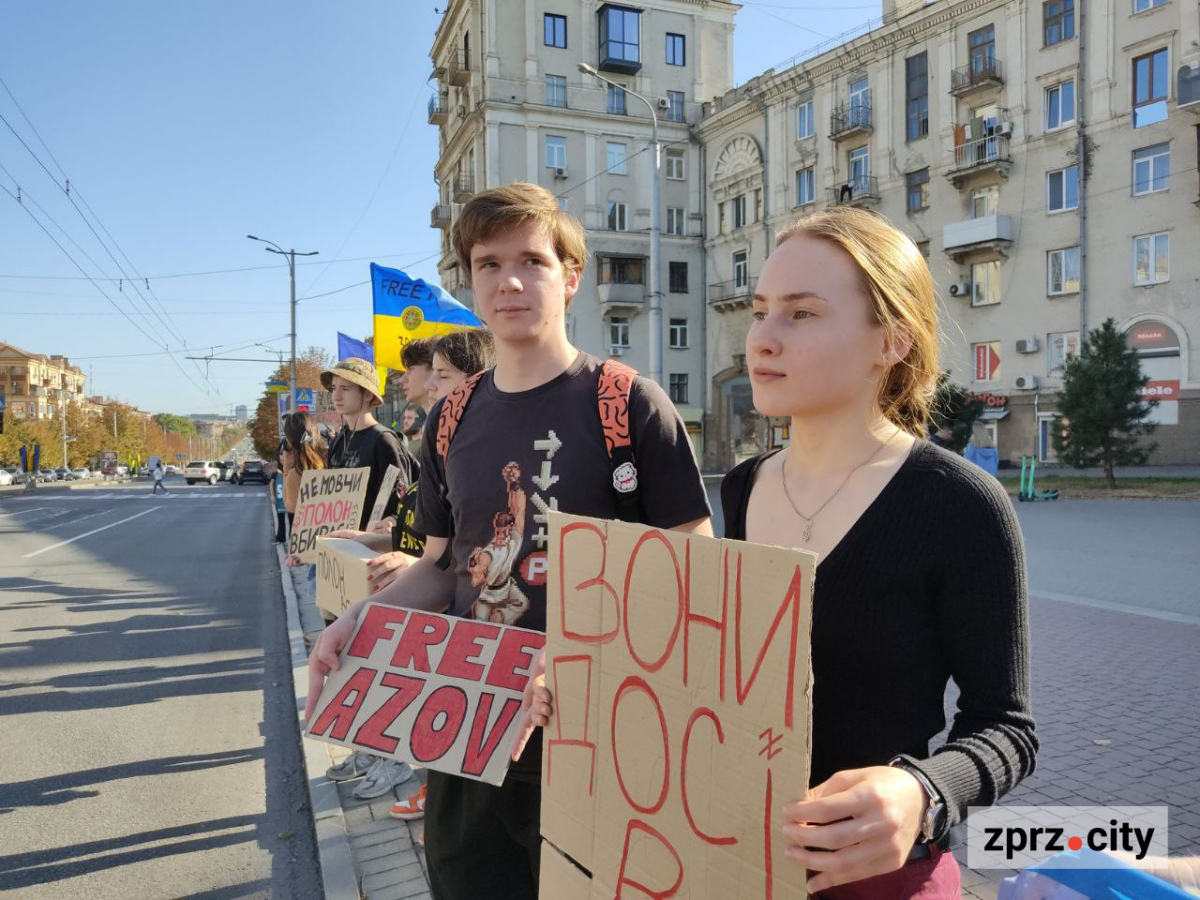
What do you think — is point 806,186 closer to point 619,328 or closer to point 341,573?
point 619,328

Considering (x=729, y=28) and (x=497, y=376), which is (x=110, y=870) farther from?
(x=729, y=28)

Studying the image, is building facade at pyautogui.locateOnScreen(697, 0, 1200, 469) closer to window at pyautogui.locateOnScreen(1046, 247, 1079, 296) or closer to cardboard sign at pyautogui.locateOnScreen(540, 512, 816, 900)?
window at pyautogui.locateOnScreen(1046, 247, 1079, 296)

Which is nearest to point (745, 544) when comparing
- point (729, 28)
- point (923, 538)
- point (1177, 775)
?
point (923, 538)

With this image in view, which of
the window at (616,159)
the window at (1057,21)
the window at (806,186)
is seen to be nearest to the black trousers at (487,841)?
the window at (1057,21)

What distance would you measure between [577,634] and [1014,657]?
2.31ft

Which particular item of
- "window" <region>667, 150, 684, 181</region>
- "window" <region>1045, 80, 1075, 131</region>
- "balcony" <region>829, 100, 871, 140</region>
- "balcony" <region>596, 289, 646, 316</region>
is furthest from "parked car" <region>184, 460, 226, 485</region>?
"window" <region>1045, 80, 1075, 131</region>

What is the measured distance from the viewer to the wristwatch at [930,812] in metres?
1.17

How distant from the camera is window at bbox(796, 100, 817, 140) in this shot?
119 ft

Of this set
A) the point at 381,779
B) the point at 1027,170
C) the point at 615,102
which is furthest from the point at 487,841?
the point at 615,102

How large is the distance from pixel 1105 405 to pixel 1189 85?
390 inches

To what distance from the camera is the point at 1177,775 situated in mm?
4219

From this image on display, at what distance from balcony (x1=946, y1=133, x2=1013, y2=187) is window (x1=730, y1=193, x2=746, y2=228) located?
1135 cm

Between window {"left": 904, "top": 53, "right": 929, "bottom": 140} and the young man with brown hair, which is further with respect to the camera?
window {"left": 904, "top": 53, "right": 929, "bottom": 140}

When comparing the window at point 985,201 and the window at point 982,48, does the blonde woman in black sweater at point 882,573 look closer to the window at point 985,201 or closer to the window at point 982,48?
the window at point 985,201
